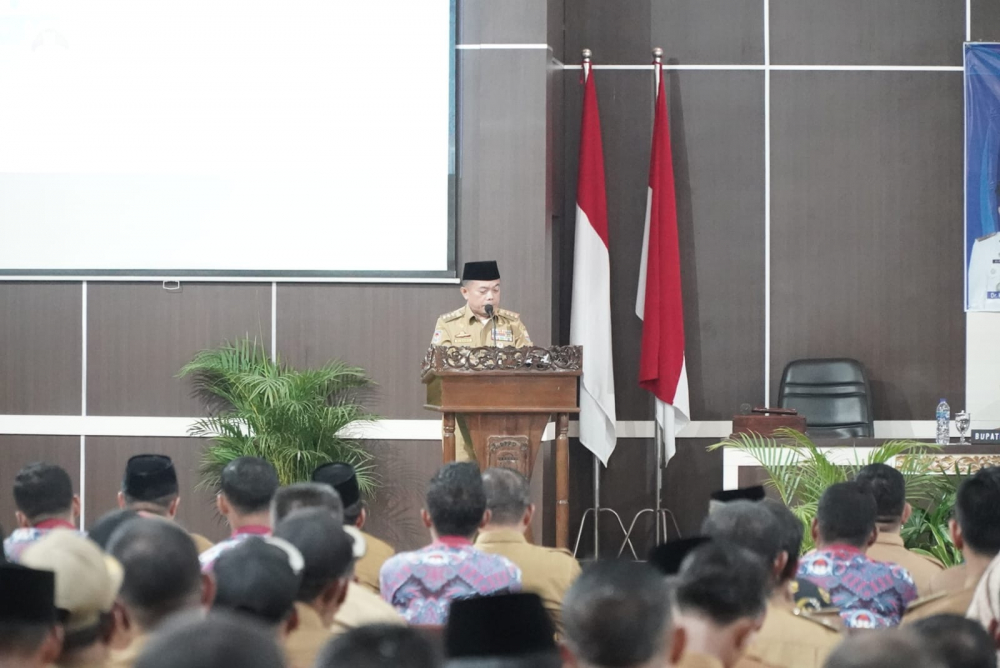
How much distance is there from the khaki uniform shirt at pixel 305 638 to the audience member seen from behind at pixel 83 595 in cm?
28

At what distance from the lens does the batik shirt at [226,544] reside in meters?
2.54

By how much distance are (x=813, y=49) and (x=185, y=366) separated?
4128mm

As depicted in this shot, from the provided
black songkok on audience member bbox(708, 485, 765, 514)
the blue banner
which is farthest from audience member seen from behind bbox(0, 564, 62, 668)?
the blue banner

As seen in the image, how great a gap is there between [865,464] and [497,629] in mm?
3454

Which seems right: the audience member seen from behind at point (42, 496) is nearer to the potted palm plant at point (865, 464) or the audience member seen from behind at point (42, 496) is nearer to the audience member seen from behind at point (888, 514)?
the audience member seen from behind at point (888, 514)

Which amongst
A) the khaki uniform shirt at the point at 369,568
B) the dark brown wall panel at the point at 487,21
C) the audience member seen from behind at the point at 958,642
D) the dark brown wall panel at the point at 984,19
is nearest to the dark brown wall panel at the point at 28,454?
the dark brown wall panel at the point at 487,21

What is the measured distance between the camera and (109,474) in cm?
651

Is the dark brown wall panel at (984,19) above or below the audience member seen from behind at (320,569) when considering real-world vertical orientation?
above

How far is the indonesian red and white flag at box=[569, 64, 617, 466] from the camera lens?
6.87m

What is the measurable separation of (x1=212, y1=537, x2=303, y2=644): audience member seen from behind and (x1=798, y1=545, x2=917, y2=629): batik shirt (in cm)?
143

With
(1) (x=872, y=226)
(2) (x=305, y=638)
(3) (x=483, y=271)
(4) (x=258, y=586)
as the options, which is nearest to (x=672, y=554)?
(2) (x=305, y=638)

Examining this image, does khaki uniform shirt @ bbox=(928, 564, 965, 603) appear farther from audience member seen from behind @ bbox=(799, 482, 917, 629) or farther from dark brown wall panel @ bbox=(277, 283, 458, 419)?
dark brown wall panel @ bbox=(277, 283, 458, 419)

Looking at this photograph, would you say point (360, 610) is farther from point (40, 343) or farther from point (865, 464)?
point (40, 343)

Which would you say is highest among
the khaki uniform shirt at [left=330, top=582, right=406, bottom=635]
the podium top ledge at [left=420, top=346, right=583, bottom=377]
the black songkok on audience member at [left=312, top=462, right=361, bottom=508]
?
the podium top ledge at [left=420, top=346, right=583, bottom=377]
